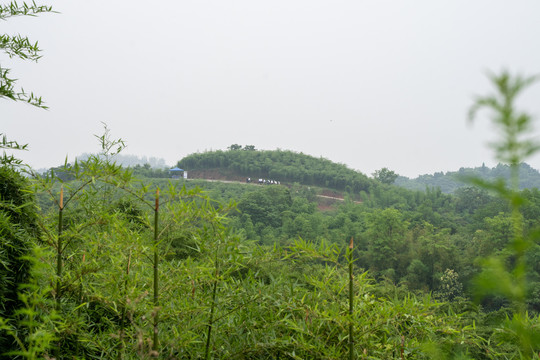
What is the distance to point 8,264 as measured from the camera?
1.25 metres

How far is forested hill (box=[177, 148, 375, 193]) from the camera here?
35.3 m

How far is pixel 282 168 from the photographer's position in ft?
120

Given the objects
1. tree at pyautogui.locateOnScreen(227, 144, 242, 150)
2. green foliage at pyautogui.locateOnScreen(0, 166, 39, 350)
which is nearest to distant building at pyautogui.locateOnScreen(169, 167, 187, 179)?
tree at pyautogui.locateOnScreen(227, 144, 242, 150)

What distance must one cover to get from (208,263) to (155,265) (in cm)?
22

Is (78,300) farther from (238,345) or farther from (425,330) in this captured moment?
(425,330)

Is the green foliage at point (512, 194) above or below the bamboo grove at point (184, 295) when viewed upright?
above

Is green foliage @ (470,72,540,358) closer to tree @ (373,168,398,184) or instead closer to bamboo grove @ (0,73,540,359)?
bamboo grove @ (0,73,540,359)

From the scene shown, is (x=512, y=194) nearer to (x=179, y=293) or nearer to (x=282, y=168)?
(x=179, y=293)

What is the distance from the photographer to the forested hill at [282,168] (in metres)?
35.3

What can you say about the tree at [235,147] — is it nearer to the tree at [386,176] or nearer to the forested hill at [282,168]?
the forested hill at [282,168]

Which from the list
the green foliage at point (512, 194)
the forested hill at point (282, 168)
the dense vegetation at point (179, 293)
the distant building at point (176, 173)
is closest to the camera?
the green foliage at point (512, 194)

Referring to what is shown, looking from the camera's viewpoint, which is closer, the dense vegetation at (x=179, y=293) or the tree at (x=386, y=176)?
the dense vegetation at (x=179, y=293)

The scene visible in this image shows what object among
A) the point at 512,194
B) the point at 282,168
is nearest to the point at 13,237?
the point at 512,194

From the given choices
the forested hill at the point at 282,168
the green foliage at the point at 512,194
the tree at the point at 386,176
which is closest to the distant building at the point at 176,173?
the forested hill at the point at 282,168
